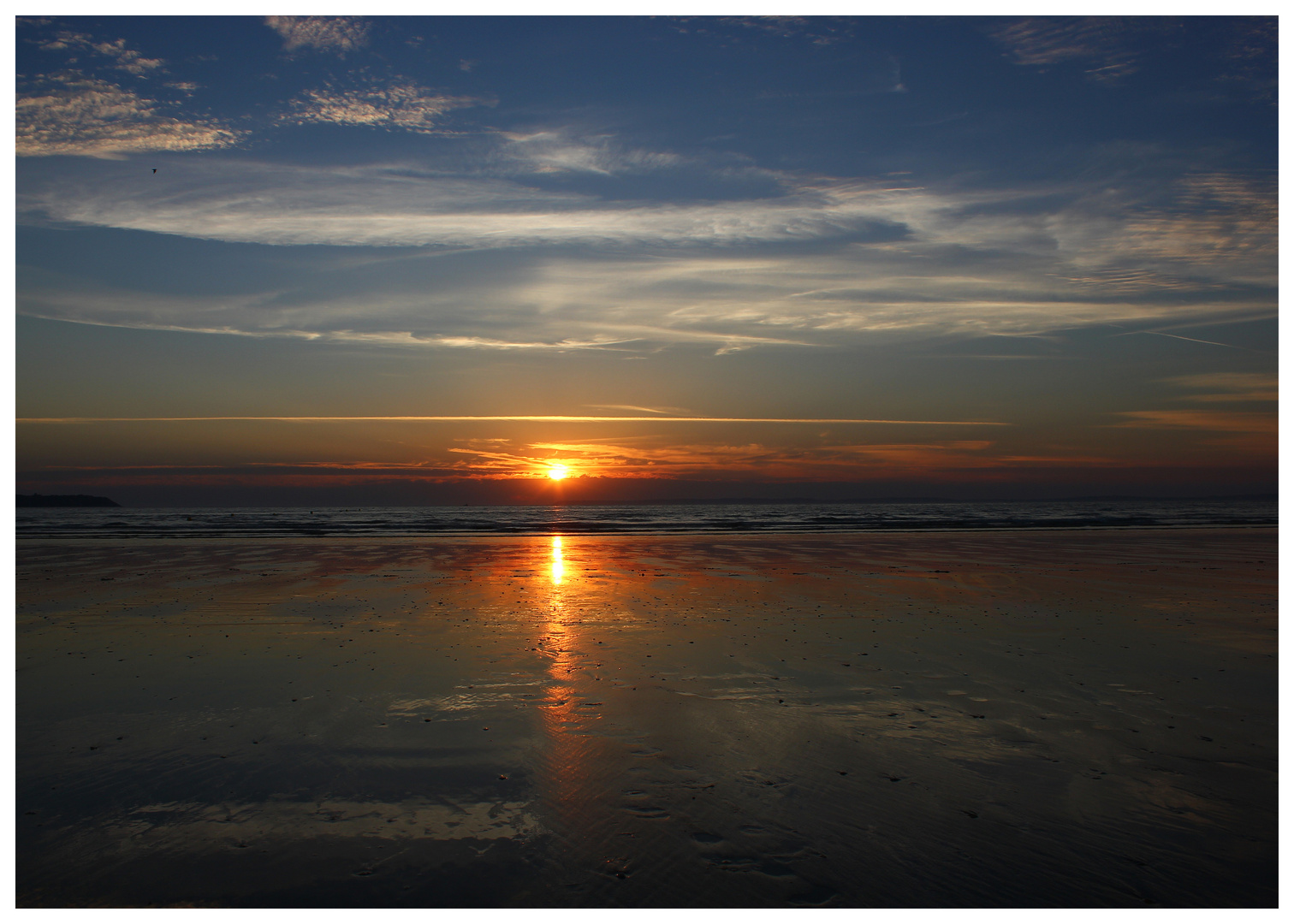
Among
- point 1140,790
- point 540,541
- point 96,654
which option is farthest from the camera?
point 540,541

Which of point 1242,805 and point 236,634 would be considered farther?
point 236,634

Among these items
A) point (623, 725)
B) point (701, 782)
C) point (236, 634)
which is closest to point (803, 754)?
point (701, 782)

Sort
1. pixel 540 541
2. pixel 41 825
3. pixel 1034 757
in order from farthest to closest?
1. pixel 540 541
2. pixel 1034 757
3. pixel 41 825

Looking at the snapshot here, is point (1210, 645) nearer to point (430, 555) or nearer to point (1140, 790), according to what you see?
point (1140, 790)

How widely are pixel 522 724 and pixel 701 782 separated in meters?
2.07

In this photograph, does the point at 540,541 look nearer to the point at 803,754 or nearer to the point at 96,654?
the point at 96,654

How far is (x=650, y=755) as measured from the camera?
6.08m

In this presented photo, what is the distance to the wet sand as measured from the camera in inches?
172

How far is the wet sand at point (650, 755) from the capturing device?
4.37 meters

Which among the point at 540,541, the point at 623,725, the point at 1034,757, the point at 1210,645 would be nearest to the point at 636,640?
the point at 623,725

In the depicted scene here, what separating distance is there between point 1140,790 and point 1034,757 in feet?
2.56

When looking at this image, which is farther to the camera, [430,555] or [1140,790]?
[430,555]

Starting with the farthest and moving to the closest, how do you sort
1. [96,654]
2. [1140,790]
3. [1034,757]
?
1. [96,654]
2. [1034,757]
3. [1140,790]

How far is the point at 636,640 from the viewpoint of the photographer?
33.9ft
